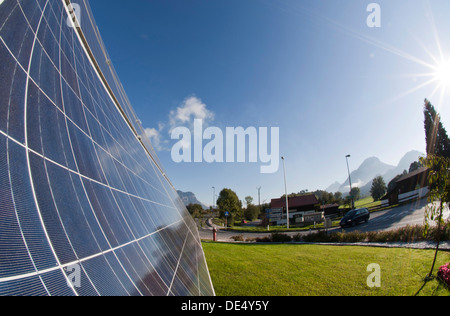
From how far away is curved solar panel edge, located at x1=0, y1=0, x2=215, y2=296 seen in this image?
1579 millimetres

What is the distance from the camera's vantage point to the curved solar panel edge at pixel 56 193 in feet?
5.18

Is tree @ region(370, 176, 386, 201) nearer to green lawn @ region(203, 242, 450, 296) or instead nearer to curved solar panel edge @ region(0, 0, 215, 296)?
green lawn @ region(203, 242, 450, 296)

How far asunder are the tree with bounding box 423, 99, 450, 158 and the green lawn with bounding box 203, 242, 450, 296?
4380 centimetres

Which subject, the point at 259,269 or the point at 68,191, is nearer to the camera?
the point at 68,191

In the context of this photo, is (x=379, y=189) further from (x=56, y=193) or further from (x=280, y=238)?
(x=56, y=193)

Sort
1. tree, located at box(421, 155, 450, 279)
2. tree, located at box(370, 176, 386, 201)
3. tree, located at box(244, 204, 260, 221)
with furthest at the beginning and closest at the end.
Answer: tree, located at box(370, 176, 386, 201) → tree, located at box(244, 204, 260, 221) → tree, located at box(421, 155, 450, 279)

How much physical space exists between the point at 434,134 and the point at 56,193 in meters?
57.9

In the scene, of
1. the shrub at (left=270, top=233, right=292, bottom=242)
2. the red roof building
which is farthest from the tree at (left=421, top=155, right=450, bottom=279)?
the red roof building

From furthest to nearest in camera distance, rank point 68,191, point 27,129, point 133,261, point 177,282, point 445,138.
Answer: point 445,138 < point 177,282 < point 133,261 < point 68,191 < point 27,129
